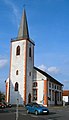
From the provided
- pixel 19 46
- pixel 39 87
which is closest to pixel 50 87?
pixel 39 87

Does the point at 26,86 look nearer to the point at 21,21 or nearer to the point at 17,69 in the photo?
the point at 17,69

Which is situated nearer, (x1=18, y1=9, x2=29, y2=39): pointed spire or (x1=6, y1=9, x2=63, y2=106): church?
(x1=6, y1=9, x2=63, y2=106): church

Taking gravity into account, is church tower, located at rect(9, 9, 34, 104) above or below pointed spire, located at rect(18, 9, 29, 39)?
below

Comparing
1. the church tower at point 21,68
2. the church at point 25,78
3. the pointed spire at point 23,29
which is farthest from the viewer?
the pointed spire at point 23,29

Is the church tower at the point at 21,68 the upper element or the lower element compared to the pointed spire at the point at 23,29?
lower

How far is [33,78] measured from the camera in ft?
187

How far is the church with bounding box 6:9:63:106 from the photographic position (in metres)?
54.3

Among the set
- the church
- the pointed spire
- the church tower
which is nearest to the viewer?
the church tower

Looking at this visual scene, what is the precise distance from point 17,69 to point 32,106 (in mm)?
24436

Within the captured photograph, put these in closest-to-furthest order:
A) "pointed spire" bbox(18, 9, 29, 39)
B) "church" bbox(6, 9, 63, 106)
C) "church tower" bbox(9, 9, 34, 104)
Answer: "church tower" bbox(9, 9, 34, 104)
"church" bbox(6, 9, 63, 106)
"pointed spire" bbox(18, 9, 29, 39)

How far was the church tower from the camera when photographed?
54.0m

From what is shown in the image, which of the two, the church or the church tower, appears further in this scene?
the church

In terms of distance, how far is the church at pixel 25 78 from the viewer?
5431 cm

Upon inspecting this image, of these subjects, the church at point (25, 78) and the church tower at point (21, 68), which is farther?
the church at point (25, 78)
